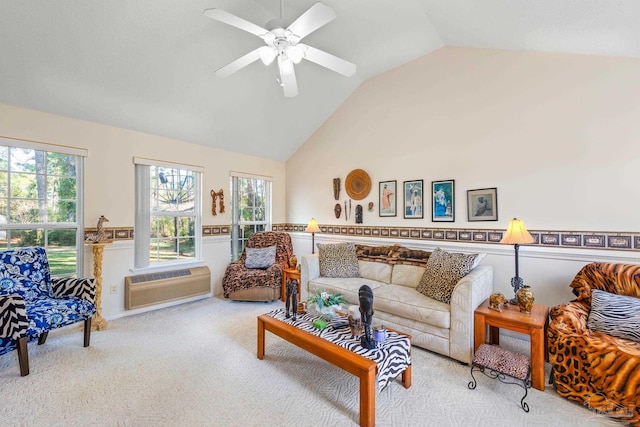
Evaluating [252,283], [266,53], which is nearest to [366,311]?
[266,53]

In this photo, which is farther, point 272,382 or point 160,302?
point 160,302

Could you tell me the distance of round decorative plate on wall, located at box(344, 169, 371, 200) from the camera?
439 centimetres

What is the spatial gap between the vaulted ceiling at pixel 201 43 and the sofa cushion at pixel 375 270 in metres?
2.71

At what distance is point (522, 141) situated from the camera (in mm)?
3014

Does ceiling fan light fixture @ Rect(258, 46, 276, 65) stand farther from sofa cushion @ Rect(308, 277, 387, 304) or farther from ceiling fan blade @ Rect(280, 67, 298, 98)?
sofa cushion @ Rect(308, 277, 387, 304)

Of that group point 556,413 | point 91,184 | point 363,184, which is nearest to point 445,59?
point 363,184

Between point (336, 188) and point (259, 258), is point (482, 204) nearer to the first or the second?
point (336, 188)

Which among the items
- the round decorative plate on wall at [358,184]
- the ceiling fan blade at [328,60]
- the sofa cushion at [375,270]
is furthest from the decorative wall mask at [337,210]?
the ceiling fan blade at [328,60]

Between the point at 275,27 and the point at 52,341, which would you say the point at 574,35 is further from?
the point at 52,341

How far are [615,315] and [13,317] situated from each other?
15.2 ft

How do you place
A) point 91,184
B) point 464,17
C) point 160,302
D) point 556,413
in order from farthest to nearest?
point 160,302 → point 91,184 → point 464,17 → point 556,413

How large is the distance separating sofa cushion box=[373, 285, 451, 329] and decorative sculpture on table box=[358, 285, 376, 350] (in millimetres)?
935

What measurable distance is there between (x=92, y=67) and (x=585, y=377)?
16.3 ft

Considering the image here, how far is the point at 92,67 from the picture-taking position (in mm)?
2889
